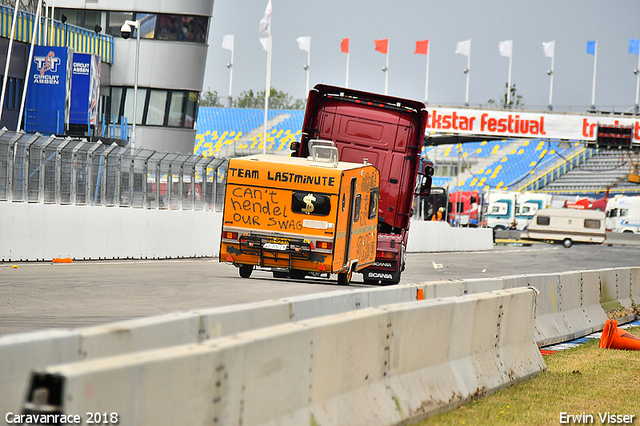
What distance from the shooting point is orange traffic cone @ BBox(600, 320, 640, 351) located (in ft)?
38.3

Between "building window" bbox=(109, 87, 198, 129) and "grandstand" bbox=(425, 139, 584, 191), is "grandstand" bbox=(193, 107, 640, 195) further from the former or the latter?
"building window" bbox=(109, 87, 198, 129)

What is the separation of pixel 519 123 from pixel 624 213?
19.5 meters

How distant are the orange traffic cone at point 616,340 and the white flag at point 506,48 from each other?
197 feet

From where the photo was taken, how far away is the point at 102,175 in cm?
2317

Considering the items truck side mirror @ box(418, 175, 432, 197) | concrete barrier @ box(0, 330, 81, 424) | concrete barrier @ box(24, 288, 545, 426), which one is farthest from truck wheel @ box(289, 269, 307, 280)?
concrete barrier @ box(0, 330, 81, 424)

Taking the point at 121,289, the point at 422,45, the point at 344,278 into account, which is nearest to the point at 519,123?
the point at 422,45

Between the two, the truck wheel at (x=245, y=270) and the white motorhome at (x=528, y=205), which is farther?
the white motorhome at (x=528, y=205)

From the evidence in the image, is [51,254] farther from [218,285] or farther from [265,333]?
[265,333]

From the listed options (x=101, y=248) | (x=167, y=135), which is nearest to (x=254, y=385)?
(x=101, y=248)

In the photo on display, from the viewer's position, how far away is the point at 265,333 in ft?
16.3

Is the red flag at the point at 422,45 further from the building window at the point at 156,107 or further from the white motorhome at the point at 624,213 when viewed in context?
Result: the building window at the point at 156,107

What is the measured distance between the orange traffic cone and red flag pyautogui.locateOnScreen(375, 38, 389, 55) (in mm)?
59163

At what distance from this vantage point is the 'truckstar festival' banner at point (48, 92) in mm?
40344

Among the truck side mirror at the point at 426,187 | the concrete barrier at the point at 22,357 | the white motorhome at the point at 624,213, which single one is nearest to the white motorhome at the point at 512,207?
the white motorhome at the point at 624,213
